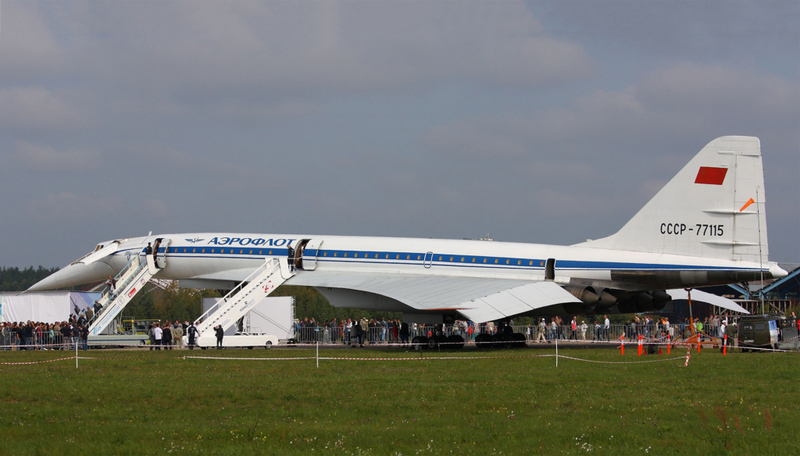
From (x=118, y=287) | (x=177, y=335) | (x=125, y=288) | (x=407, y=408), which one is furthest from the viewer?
(x=118, y=287)

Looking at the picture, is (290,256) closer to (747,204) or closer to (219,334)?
(219,334)

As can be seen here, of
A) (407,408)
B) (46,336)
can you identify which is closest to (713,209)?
(407,408)

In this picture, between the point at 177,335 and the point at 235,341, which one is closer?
the point at 235,341

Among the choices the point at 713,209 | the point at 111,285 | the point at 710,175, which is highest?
the point at 710,175

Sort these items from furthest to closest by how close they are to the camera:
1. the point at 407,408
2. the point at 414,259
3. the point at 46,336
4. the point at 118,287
Answer: the point at 118,287 → the point at 46,336 → the point at 414,259 → the point at 407,408

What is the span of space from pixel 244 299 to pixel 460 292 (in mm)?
6500

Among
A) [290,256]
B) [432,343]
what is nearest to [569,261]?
[432,343]

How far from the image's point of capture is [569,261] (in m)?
21.9

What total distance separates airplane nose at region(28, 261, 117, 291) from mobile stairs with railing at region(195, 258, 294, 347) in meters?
7.03

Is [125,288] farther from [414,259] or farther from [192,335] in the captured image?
[414,259]

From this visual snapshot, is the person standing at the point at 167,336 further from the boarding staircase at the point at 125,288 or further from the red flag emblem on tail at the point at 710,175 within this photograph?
the red flag emblem on tail at the point at 710,175

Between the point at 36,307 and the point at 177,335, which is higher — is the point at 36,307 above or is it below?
above

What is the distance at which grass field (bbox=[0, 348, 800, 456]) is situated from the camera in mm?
8242

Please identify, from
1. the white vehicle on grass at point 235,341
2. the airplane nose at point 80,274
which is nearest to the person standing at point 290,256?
the white vehicle on grass at point 235,341
